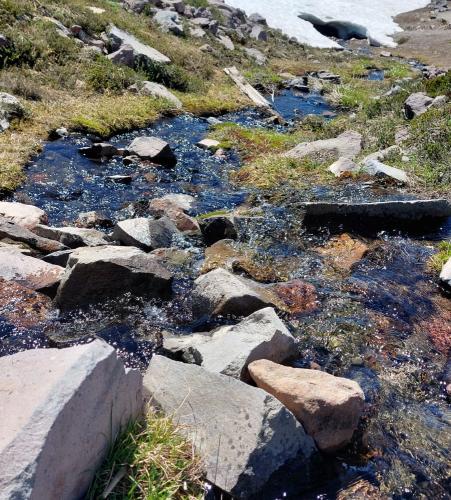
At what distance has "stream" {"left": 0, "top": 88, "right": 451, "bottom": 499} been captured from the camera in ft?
16.0

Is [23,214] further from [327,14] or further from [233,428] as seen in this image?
[327,14]

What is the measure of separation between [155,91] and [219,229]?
13.2 meters

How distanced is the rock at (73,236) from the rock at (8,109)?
686 cm

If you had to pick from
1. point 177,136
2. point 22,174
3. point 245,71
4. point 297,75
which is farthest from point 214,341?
point 297,75

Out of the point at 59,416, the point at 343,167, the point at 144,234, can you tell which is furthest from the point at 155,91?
the point at 59,416

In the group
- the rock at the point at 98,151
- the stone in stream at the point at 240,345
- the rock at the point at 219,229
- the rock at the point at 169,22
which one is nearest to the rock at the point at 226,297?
the stone in stream at the point at 240,345

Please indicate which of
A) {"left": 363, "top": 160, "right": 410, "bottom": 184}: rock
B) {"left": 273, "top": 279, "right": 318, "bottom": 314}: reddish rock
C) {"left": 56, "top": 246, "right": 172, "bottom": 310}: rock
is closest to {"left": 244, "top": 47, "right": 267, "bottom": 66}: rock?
{"left": 363, "top": 160, "right": 410, "bottom": 184}: rock

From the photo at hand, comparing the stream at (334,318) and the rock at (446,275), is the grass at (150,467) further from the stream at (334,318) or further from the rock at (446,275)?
the rock at (446,275)

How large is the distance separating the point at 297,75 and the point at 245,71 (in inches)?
189

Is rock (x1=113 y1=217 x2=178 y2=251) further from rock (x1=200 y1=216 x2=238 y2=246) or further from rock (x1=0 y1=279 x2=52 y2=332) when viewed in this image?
rock (x1=0 y1=279 x2=52 y2=332)

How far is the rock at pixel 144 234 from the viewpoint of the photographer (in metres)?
8.95

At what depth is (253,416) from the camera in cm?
438

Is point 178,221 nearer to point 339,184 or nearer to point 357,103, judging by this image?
point 339,184

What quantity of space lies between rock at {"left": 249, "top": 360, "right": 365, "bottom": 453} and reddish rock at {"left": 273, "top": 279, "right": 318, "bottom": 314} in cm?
244
